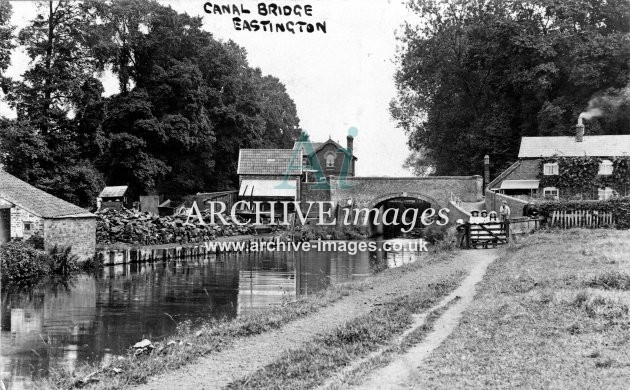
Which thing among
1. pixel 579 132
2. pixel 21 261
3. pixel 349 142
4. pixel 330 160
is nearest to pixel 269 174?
pixel 330 160

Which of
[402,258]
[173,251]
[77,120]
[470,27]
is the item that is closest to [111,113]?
[77,120]

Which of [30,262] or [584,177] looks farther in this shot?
[584,177]

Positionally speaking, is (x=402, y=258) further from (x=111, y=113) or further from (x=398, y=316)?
(x=111, y=113)

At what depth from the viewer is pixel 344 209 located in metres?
38.6

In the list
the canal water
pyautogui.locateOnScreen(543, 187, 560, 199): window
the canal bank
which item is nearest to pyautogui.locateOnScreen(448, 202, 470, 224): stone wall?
the canal water

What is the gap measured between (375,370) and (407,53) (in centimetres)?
4079

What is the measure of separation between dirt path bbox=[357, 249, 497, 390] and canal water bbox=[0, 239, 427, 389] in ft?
16.2

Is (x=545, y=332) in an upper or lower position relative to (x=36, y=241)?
lower

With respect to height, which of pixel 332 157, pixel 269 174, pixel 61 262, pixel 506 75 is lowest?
pixel 61 262

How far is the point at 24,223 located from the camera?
22.0 meters

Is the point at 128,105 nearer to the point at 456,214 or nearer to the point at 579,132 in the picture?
the point at 456,214

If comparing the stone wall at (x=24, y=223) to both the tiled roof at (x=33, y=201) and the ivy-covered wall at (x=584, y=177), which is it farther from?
the ivy-covered wall at (x=584, y=177)

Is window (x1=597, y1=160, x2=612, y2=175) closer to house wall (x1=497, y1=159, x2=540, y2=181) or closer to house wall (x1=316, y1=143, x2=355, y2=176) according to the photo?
house wall (x1=497, y1=159, x2=540, y2=181)

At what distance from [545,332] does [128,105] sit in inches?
1259
